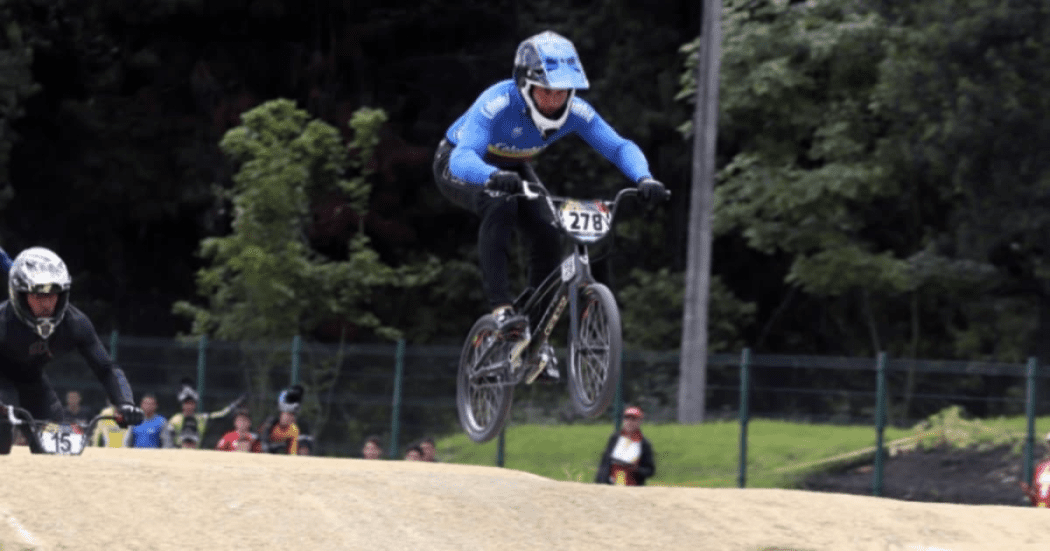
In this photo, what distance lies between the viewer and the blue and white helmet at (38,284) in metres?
14.0

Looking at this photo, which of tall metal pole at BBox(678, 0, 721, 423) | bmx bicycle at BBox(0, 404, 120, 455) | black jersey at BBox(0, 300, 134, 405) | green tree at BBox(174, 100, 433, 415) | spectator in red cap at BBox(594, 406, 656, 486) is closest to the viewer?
black jersey at BBox(0, 300, 134, 405)

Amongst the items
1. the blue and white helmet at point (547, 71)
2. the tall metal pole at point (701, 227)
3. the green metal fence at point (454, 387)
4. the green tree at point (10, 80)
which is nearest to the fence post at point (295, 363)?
the green metal fence at point (454, 387)

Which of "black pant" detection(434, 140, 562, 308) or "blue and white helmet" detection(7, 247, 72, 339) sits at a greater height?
"black pant" detection(434, 140, 562, 308)

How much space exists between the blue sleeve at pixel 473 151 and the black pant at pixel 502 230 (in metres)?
0.24

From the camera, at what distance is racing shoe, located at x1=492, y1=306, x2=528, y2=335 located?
1340 centimetres

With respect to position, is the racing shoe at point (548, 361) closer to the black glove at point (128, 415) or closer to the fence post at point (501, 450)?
the black glove at point (128, 415)

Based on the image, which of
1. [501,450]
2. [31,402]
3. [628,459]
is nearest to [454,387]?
[501,450]

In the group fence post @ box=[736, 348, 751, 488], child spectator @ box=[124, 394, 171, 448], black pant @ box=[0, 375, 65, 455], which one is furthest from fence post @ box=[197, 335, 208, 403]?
black pant @ box=[0, 375, 65, 455]

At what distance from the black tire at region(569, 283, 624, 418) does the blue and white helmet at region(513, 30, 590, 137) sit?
1.17m

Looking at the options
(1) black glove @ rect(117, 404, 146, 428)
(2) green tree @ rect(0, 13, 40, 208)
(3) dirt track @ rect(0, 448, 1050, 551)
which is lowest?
(3) dirt track @ rect(0, 448, 1050, 551)

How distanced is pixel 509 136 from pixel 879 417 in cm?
897

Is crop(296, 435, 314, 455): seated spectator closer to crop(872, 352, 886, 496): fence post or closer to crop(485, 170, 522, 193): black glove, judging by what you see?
crop(872, 352, 886, 496): fence post

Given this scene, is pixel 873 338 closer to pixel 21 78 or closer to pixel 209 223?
pixel 209 223

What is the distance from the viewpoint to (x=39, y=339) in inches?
563
